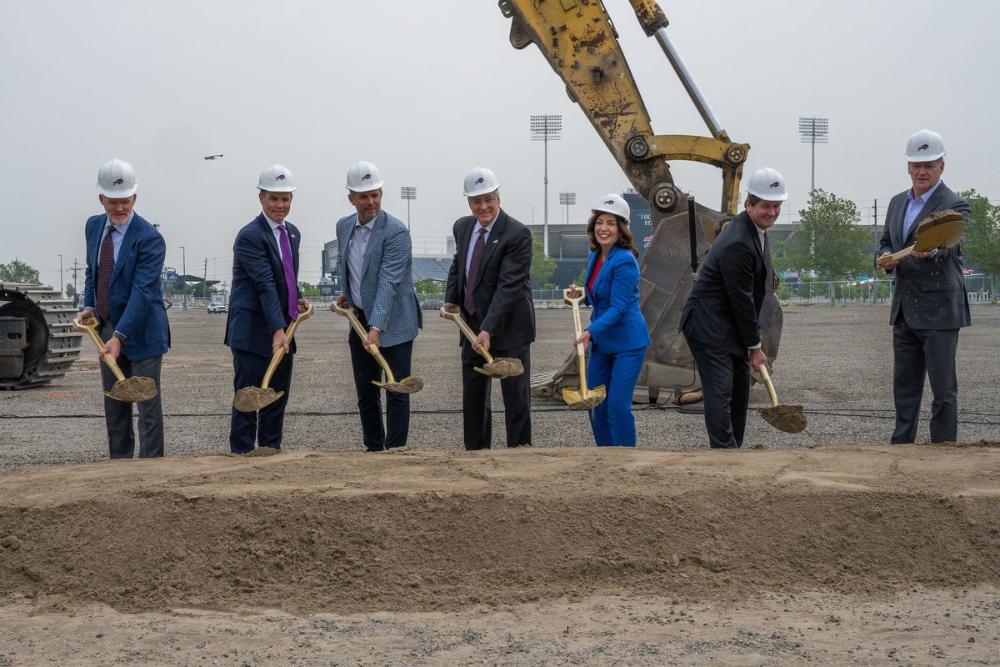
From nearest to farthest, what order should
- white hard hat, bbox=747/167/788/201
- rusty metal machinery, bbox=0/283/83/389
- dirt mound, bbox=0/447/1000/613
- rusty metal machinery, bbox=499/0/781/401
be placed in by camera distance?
dirt mound, bbox=0/447/1000/613
white hard hat, bbox=747/167/788/201
rusty metal machinery, bbox=499/0/781/401
rusty metal machinery, bbox=0/283/83/389

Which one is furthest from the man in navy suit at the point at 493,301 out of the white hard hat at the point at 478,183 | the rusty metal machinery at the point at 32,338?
the rusty metal machinery at the point at 32,338

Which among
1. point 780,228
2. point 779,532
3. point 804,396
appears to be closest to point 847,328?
point 804,396

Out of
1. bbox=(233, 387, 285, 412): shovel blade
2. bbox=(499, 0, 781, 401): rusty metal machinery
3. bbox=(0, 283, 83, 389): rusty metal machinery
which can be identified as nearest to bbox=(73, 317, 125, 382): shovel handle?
bbox=(233, 387, 285, 412): shovel blade

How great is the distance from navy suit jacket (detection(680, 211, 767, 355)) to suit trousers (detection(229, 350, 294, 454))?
2486 mm

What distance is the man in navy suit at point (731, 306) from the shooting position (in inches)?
260

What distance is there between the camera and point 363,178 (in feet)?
24.2

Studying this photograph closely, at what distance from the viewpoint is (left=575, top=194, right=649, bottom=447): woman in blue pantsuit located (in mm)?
6867

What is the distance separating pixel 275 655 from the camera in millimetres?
4027

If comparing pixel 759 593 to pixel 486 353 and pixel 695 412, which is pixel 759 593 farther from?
pixel 695 412

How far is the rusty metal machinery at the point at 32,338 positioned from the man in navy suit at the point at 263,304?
296 inches

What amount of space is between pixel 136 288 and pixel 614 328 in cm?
275

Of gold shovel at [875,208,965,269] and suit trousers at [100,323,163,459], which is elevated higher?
gold shovel at [875,208,965,269]

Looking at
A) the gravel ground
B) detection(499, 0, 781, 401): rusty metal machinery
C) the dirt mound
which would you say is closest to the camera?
the dirt mound

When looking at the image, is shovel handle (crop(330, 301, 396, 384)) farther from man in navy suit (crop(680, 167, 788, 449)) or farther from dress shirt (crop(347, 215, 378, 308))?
man in navy suit (crop(680, 167, 788, 449))
